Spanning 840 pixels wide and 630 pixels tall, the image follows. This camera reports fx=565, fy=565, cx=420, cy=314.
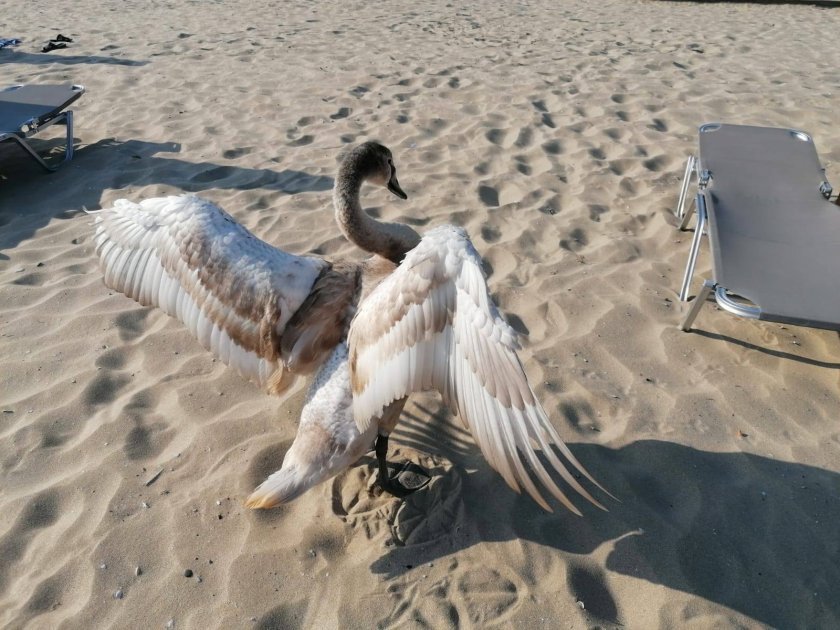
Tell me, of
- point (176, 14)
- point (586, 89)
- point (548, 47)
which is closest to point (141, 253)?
point (586, 89)

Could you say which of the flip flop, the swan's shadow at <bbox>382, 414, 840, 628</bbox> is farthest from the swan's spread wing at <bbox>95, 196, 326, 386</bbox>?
the flip flop

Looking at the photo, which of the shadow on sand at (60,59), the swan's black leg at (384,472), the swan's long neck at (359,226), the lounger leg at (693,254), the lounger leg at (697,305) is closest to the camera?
the swan's black leg at (384,472)

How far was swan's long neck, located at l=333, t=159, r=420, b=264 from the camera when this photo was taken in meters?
2.68

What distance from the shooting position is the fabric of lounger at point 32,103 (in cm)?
497

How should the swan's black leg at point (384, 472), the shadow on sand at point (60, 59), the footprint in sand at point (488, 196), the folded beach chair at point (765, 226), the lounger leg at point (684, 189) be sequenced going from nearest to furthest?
the swan's black leg at point (384, 472), the folded beach chair at point (765, 226), the lounger leg at point (684, 189), the footprint in sand at point (488, 196), the shadow on sand at point (60, 59)

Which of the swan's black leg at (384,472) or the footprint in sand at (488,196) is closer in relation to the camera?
Answer: the swan's black leg at (384,472)

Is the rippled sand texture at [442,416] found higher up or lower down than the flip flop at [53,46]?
lower down

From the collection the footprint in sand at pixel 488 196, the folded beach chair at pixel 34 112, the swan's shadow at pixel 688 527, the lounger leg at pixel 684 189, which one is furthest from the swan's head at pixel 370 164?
the folded beach chair at pixel 34 112

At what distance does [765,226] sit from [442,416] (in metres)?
2.39

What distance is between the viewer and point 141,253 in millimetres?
2678

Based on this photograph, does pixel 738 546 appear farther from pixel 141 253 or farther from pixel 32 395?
pixel 32 395

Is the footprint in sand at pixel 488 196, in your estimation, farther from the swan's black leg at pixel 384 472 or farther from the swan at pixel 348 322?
the swan's black leg at pixel 384 472

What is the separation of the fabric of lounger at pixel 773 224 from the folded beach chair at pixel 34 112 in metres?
5.49

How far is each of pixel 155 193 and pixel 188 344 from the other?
211cm
